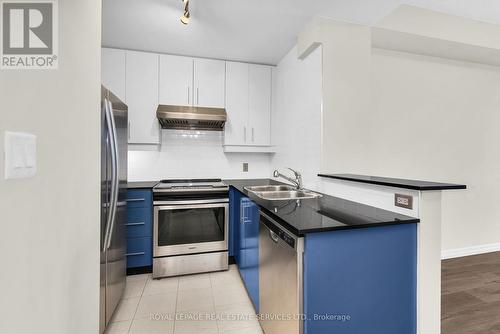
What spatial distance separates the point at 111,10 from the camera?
1.97 metres

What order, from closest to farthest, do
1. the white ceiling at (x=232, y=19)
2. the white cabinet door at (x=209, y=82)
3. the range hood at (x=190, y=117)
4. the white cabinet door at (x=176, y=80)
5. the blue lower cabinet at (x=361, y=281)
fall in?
1. the blue lower cabinet at (x=361, y=281)
2. the white ceiling at (x=232, y=19)
3. the range hood at (x=190, y=117)
4. the white cabinet door at (x=176, y=80)
5. the white cabinet door at (x=209, y=82)

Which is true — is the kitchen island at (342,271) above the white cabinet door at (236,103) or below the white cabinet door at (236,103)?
below

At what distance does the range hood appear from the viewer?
8.29ft

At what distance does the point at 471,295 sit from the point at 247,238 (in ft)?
6.59

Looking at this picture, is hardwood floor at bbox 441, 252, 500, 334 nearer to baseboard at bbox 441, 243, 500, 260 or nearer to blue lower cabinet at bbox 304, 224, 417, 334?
baseboard at bbox 441, 243, 500, 260

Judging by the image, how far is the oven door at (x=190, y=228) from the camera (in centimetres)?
238

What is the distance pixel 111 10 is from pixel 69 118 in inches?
63.9

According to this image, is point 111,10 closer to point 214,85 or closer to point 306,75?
point 214,85

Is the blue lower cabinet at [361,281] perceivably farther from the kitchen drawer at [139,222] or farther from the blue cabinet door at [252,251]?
the kitchen drawer at [139,222]

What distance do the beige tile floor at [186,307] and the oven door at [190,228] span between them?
0.99ft

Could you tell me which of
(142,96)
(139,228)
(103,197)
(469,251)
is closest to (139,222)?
(139,228)

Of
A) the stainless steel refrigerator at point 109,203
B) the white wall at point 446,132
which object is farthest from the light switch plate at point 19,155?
the white wall at point 446,132

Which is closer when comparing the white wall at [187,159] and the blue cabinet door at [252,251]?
the blue cabinet door at [252,251]

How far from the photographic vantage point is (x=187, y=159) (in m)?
3.01
